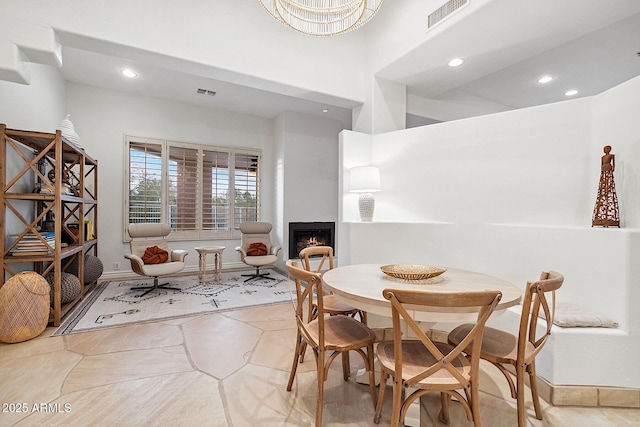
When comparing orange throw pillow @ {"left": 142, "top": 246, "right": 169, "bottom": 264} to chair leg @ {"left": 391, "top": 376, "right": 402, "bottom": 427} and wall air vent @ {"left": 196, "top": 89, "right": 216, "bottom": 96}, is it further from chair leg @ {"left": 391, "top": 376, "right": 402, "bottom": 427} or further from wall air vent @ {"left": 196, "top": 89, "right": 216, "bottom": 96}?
chair leg @ {"left": 391, "top": 376, "right": 402, "bottom": 427}

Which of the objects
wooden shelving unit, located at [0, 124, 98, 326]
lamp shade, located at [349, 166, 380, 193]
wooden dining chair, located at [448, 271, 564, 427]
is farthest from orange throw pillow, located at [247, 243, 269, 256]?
wooden dining chair, located at [448, 271, 564, 427]

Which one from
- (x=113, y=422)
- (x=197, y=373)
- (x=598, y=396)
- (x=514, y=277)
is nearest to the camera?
(x=113, y=422)

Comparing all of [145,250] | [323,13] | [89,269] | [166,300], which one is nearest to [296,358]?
[323,13]

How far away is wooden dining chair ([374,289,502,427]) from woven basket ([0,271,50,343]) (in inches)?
122

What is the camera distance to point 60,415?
172 cm

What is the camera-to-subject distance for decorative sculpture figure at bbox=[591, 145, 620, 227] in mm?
2160

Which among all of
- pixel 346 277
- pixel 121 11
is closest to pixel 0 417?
pixel 346 277

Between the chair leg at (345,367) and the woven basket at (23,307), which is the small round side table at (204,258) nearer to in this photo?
the woven basket at (23,307)

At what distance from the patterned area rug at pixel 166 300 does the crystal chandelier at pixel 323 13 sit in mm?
2741

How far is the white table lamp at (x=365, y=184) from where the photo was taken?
11.5 feet

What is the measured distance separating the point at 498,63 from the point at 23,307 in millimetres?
5390

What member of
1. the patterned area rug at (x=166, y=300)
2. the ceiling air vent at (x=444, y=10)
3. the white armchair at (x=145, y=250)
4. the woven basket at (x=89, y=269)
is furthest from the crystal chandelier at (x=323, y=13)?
the woven basket at (x=89, y=269)

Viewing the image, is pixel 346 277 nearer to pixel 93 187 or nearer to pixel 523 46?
pixel 523 46

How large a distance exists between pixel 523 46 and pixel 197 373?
4302 millimetres
